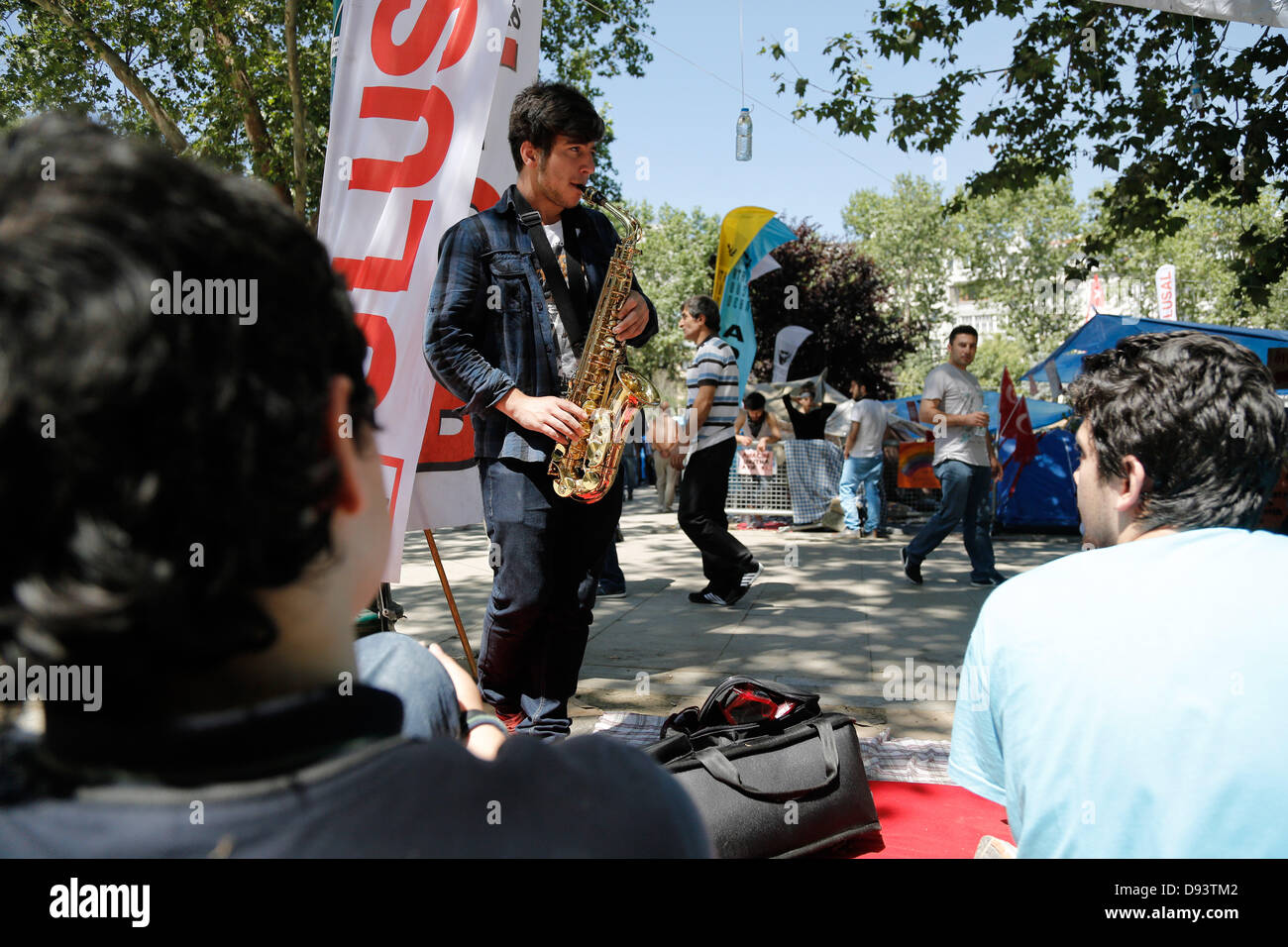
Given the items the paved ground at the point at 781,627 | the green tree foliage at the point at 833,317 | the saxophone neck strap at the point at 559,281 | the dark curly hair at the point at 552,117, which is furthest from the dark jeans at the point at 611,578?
the green tree foliage at the point at 833,317

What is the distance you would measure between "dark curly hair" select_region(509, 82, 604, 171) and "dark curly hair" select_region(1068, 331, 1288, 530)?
2096 mm

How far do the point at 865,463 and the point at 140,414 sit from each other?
10602mm

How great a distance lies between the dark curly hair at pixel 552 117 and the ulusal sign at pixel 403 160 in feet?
1.29

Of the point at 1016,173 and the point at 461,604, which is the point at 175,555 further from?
the point at 1016,173

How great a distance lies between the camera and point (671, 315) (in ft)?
156

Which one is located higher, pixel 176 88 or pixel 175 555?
pixel 176 88

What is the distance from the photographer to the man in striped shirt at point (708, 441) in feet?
20.5

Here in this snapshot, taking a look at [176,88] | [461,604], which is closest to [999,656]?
[461,604]

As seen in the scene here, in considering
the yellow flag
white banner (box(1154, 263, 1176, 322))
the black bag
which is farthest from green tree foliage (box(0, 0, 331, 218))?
white banner (box(1154, 263, 1176, 322))

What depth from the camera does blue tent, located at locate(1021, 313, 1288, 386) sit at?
837cm

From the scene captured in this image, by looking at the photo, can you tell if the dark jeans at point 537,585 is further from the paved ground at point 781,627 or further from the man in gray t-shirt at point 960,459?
the man in gray t-shirt at point 960,459

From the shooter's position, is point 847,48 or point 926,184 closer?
point 847,48
